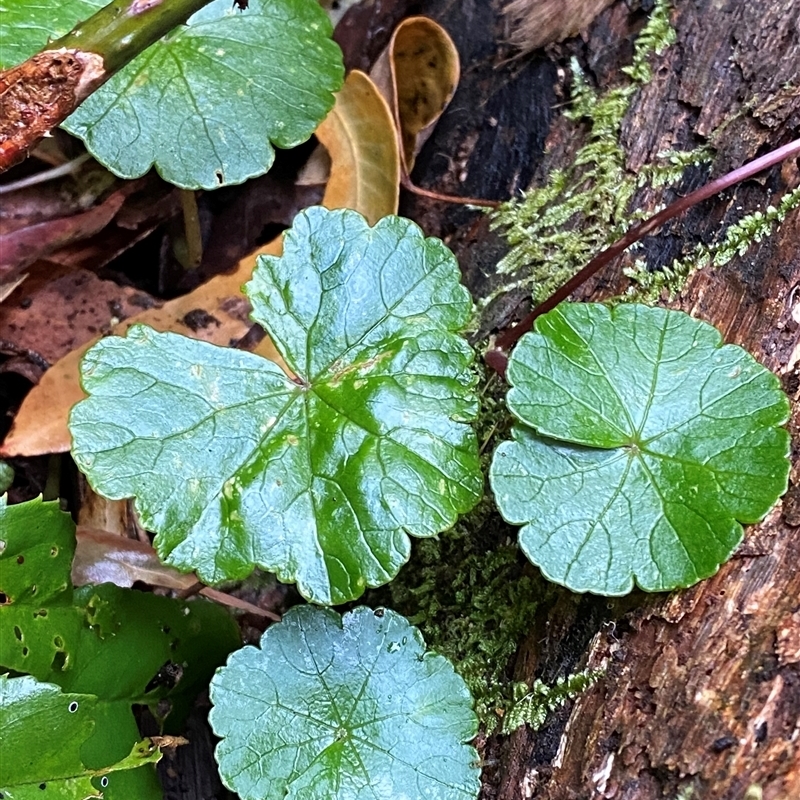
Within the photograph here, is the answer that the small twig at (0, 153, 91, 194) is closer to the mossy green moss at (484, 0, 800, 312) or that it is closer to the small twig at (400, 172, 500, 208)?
the small twig at (400, 172, 500, 208)

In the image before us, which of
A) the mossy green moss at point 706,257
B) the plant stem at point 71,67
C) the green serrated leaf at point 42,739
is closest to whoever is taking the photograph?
the plant stem at point 71,67

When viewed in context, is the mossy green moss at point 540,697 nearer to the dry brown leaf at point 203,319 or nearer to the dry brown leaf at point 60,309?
the dry brown leaf at point 203,319

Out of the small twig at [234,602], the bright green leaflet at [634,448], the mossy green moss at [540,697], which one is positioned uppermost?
the bright green leaflet at [634,448]

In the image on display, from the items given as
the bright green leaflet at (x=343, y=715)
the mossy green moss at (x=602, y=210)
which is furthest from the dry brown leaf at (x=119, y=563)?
the mossy green moss at (x=602, y=210)

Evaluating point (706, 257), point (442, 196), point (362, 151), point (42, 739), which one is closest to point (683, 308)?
point (706, 257)

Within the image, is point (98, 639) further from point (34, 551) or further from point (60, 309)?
point (60, 309)

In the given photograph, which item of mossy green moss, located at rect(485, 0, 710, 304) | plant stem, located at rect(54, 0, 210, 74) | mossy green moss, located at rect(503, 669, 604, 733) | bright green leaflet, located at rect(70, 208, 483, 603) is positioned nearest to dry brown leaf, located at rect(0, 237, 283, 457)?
bright green leaflet, located at rect(70, 208, 483, 603)
